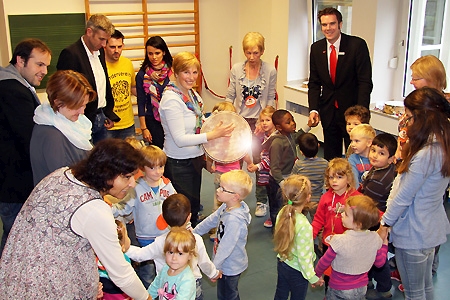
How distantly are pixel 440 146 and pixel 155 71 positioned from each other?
266 cm

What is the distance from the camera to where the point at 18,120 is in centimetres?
275

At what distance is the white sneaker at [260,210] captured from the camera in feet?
14.7

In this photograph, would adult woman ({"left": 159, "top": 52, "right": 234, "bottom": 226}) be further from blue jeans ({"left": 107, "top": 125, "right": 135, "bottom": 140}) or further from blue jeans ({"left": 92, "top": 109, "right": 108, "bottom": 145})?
blue jeans ({"left": 107, "top": 125, "right": 135, "bottom": 140})

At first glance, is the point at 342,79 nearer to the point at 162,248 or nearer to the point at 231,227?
the point at 231,227

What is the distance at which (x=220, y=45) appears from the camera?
7.95m

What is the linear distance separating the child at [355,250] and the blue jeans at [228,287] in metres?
0.51

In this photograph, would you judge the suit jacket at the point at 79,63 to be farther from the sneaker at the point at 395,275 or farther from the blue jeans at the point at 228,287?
the sneaker at the point at 395,275

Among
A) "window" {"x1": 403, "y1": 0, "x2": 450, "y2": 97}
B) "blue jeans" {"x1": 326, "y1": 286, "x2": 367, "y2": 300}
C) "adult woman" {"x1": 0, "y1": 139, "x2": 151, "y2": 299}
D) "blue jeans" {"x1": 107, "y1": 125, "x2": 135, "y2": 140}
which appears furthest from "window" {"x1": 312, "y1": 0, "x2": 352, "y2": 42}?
"adult woman" {"x1": 0, "y1": 139, "x2": 151, "y2": 299}

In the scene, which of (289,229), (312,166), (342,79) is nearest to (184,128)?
(312,166)

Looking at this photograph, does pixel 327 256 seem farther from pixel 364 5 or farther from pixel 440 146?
pixel 364 5

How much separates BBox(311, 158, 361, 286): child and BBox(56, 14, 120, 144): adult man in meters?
1.89

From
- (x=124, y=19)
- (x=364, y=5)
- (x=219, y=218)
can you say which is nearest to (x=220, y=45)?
(x=124, y=19)

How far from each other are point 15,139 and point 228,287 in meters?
1.52

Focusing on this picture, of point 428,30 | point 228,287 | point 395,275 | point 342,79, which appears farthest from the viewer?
point 428,30
